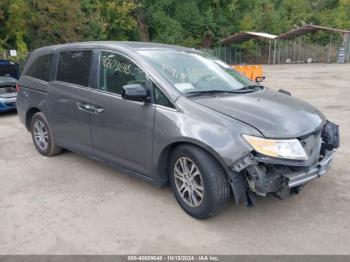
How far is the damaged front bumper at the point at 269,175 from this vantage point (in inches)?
114

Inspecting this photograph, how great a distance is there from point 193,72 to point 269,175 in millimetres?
1500

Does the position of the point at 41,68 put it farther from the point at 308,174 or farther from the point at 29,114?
the point at 308,174

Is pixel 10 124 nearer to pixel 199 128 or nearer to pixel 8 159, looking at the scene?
pixel 8 159

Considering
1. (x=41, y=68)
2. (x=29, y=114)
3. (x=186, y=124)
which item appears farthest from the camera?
(x=29, y=114)

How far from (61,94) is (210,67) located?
6.62 ft

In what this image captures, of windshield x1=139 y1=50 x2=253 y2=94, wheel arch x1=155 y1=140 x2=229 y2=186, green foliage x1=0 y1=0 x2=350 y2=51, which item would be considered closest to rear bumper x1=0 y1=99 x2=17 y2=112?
windshield x1=139 y1=50 x2=253 y2=94

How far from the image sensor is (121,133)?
3.80m

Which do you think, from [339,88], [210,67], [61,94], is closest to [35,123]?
[61,94]

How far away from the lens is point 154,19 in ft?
109

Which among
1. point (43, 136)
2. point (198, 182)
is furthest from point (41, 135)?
point (198, 182)

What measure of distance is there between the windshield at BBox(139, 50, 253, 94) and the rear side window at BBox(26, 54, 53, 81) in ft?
6.12

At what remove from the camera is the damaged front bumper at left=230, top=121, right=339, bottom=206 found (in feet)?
9.53

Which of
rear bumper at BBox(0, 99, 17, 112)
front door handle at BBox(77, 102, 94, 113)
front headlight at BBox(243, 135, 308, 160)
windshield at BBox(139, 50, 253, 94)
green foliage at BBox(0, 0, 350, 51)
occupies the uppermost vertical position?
green foliage at BBox(0, 0, 350, 51)

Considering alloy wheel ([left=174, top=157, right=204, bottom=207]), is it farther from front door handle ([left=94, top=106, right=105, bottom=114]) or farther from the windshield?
front door handle ([left=94, top=106, right=105, bottom=114])
